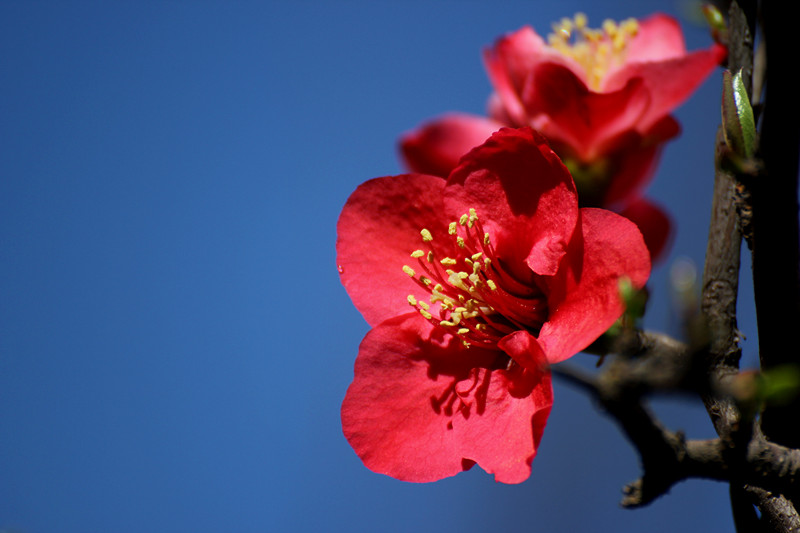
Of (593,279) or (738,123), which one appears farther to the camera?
(593,279)

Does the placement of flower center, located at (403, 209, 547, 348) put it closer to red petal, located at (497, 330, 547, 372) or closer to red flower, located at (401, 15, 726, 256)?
red petal, located at (497, 330, 547, 372)

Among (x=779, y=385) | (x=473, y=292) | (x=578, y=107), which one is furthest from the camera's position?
(x=578, y=107)

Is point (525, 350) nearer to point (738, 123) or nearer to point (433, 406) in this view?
point (433, 406)

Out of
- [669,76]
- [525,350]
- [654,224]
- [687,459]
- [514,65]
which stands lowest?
[687,459]

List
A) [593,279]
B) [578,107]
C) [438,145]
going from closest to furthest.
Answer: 1. [593,279]
2. [578,107]
3. [438,145]

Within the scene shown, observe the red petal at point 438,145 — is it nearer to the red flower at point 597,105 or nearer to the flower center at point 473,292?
the red flower at point 597,105

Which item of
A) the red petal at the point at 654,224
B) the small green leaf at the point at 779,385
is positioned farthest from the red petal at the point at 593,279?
the red petal at the point at 654,224

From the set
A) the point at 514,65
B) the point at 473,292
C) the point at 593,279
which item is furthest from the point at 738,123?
the point at 514,65
